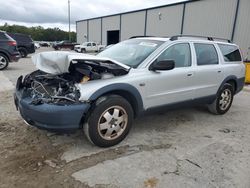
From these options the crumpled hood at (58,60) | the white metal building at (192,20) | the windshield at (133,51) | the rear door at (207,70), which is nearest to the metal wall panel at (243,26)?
the white metal building at (192,20)

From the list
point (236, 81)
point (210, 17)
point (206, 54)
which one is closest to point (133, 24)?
point (210, 17)

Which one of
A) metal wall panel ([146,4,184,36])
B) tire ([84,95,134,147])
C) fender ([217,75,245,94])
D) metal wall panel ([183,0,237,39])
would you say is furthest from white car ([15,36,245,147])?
metal wall panel ([146,4,184,36])

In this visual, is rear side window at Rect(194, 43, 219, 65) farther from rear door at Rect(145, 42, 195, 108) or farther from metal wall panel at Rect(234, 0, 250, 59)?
metal wall panel at Rect(234, 0, 250, 59)

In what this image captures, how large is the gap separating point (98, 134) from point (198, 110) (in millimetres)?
3139

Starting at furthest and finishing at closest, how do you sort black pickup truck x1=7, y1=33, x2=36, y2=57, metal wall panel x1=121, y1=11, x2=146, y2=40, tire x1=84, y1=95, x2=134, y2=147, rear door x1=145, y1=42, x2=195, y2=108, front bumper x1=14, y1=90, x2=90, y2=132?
metal wall panel x1=121, y1=11, x2=146, y2=40 → black pickup truck x1=7, y1=33, x2=36, y2=57 → rear door x1=145, y1=42, x2=195, y2=108 → tire x1=84, y1=95, x2=134, y2=147 → front bumper x1=14, y1=90, x2=90, y2=132

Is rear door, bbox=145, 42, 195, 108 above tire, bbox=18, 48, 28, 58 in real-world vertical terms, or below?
above

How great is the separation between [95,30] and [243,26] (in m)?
26.3

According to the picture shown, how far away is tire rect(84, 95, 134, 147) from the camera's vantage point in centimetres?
327

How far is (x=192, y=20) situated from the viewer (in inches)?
831

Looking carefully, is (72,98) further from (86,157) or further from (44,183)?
(44,183)

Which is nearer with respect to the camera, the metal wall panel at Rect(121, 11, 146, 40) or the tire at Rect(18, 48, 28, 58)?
the tire at Rect(18, 48, 28, 58)

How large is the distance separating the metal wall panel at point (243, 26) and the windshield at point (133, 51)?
1494 centimetres

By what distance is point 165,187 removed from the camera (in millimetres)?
2705

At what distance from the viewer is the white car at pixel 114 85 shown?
10.3ft
